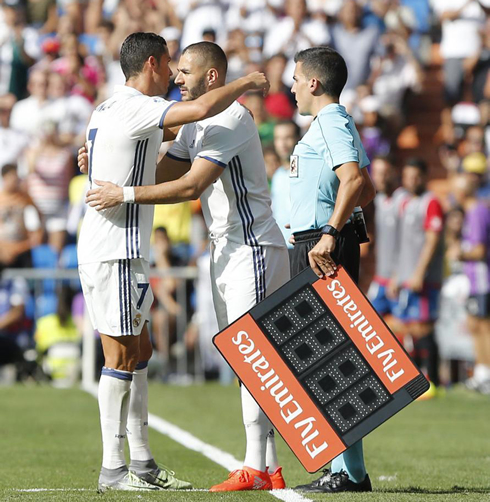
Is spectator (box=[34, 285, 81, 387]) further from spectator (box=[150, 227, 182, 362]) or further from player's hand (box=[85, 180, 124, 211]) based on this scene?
player's hand (box=[85, 180, 124, 211])

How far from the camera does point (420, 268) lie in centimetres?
1236

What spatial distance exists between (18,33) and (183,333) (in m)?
7.40

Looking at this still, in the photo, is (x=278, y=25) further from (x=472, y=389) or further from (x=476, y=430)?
(x=476, y=430)

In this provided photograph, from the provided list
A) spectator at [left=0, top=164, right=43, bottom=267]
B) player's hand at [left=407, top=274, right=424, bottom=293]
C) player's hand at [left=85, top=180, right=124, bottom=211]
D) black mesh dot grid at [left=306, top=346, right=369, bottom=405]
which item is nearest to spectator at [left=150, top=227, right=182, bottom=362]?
spectator at [left=0, top=164, right=43, bottom=267]

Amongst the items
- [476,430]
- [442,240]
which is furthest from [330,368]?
[442,240]

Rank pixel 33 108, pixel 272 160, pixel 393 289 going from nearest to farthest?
pixel 272 160 → pixel 393 289 → pixel 33 108

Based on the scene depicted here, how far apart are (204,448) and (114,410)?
7.26ft

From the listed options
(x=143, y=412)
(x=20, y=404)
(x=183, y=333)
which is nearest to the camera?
(x=143, y=412)

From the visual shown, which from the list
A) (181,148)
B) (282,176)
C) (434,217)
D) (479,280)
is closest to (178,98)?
(434,217)

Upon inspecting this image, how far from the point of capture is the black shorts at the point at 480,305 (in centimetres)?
1274

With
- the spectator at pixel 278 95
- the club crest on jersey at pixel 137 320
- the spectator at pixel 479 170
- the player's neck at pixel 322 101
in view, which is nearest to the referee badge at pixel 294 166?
the player's neck at pixel 322 101

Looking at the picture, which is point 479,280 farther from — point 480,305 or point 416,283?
point 416,283

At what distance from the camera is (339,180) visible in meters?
5.83

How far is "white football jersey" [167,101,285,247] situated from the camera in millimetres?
5883
